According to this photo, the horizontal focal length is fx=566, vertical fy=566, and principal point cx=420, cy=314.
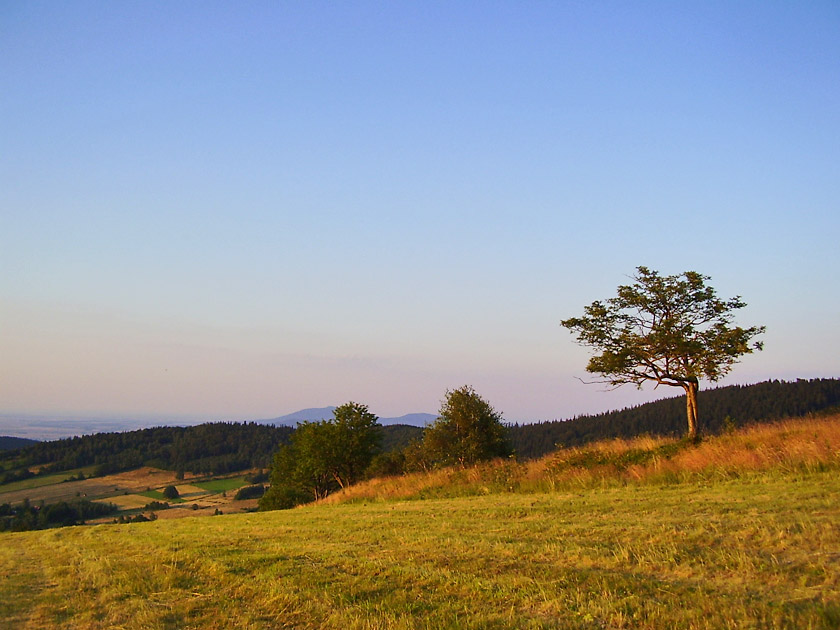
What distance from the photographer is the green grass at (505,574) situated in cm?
593

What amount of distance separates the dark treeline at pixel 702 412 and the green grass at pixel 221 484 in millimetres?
53085

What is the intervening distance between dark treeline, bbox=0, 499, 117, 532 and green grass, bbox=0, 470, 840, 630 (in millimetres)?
67241

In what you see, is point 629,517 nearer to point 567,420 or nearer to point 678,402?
point 678,402

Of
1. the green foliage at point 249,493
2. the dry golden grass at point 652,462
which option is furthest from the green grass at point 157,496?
the dry golden grass at point 652,462

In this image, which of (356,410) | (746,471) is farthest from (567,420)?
(746,471)

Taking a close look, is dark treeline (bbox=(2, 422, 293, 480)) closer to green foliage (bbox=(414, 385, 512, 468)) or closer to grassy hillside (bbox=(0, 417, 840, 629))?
green foliage (bbox=(414, 385, 512, 468))

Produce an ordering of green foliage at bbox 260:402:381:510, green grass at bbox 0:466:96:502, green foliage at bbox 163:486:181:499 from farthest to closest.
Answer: green grass at bbox 0:466:96:502 < green foliage at bbox 163:486:181:499 < green foliage at bbox 260:402:381:510

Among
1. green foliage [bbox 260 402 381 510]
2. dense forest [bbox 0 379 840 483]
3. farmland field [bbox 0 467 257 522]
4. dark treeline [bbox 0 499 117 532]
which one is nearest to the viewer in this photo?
green foliage [bbox 260 402 381 510]

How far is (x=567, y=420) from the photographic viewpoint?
377ft

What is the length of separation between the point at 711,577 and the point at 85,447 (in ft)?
505

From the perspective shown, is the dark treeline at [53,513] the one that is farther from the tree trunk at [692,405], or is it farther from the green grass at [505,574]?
the tree trunk at [692,405]

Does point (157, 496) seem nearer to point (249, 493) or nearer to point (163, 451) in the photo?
point (249, 493)

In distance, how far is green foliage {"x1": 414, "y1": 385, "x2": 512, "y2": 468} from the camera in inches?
1715

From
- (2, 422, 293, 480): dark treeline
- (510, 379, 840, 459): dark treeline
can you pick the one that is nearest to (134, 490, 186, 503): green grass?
(2, 422, 293, 480): dark treeline
